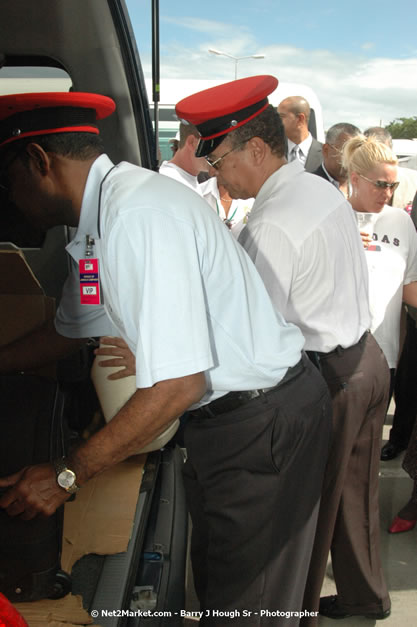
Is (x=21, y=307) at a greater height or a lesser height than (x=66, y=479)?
greater

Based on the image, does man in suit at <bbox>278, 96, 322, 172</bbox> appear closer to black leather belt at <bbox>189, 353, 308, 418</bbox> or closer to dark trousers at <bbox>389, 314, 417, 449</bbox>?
dark trousers at <bbox>389, 314, 417, 449</bbox>

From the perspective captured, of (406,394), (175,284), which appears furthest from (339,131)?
(175,284)

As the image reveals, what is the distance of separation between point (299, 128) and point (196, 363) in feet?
13.5

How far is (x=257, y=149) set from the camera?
192 centimetres

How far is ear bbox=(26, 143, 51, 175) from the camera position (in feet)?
4.40

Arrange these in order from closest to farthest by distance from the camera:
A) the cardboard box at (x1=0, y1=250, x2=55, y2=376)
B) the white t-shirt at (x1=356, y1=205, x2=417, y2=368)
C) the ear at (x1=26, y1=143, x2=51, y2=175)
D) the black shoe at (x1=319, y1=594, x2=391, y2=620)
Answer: the ear at (x1=26, y1=143, x2=51, y2=175) → the cardboard box at (x1=0, y1=250, x2=55, y2=376) → the black shoe at (x1=319, y1=594, x2=391, y2=620) → the white t-shirt at (x1=356, y1=205, x2=417, y2=368)

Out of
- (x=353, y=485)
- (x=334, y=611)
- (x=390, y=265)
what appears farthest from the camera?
(x=390, y=265)

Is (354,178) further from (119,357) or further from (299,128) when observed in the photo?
(299,128)

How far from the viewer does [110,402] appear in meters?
1.88

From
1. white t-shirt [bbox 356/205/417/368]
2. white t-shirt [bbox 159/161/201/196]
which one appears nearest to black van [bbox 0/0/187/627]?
white t-shirt [bbox 356/205/417/368]

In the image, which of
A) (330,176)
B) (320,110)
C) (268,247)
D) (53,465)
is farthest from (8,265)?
(320,110)

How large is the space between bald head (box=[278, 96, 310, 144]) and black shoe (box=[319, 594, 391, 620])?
3.65 metres

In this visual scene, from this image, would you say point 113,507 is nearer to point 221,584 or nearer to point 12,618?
point 221,584

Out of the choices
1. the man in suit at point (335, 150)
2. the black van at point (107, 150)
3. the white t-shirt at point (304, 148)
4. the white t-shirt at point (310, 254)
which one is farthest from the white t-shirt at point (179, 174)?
the white t-shirt at point (310, 254)
